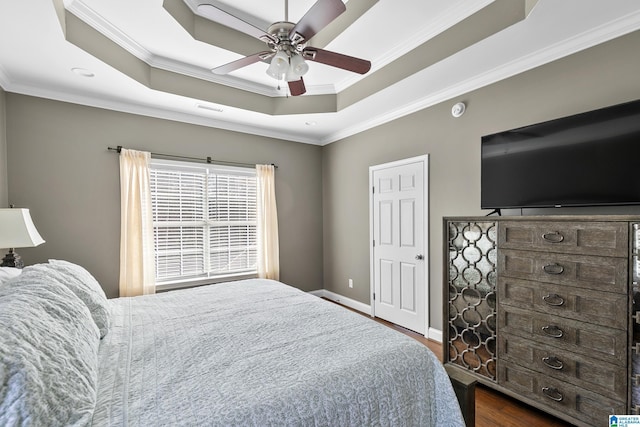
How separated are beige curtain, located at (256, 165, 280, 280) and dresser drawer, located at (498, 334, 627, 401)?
115 inches

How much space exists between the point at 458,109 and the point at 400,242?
159 centimetres

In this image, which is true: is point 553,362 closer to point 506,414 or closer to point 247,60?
point 506,414

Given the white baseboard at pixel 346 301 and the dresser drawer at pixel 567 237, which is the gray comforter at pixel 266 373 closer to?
the dresser drawer at pixel 567 237

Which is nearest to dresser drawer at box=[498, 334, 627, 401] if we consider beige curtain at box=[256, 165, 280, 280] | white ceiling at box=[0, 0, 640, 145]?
white ceiling at box=[0, 0, 640, 145]

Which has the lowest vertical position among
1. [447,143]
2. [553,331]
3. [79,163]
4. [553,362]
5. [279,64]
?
[553,362]

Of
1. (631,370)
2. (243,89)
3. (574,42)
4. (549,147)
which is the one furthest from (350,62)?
(631,370)

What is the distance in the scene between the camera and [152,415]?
3.00 ft

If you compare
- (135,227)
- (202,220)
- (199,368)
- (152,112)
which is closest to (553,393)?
(199,368)

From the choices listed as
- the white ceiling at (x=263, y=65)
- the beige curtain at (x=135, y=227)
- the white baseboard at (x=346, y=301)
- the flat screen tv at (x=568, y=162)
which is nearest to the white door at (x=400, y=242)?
the white baseboard at (x=346, y=301)

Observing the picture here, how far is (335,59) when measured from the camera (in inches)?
76.8

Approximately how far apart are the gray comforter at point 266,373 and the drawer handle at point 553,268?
1094 millimetres

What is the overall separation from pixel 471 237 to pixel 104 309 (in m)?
2.55

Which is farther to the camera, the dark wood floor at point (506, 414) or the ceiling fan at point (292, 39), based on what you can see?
the dark wood floor at point (506, 414)

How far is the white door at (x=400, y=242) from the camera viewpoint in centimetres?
332
